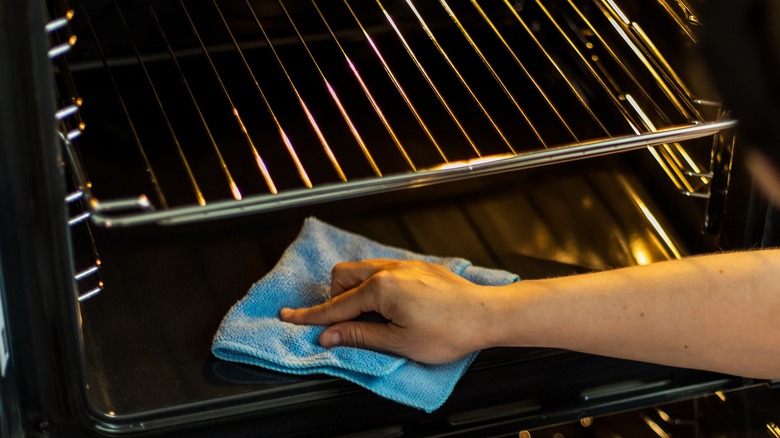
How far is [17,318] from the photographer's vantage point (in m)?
0.83

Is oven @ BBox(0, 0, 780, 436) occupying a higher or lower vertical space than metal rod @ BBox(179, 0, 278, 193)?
lower

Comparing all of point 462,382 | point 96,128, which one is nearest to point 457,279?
point 462,382

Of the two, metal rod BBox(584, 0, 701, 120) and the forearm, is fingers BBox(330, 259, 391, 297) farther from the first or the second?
metal rod BBox(584, 0, 701, 120)

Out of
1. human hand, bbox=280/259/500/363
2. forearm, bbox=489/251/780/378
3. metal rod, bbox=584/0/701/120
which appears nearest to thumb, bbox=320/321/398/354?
human hand, bbox=280/259/500/363

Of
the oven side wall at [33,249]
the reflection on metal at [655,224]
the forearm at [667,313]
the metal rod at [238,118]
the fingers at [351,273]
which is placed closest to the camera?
the oven side wall at [33,249]

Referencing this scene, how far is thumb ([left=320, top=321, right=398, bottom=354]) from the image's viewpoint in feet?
3.18

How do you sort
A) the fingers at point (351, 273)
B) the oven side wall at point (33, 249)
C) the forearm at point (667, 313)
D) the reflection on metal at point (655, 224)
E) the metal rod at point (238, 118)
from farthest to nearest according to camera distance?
1. the reflection on metal at point (655, 224)
2. the fingers at point (351, 273)
3. the forearm at point (667, 313)
4. the metal rod at point (238, 118)
5. the oven side wall at point (33, 249)

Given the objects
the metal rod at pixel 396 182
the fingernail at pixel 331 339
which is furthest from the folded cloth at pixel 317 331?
the metal rod at pixel 396 182

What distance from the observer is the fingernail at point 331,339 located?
987mm

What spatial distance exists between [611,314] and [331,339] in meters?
0.28

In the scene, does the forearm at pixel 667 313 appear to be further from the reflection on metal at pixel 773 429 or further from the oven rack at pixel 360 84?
the oven rack at pixel 360 84

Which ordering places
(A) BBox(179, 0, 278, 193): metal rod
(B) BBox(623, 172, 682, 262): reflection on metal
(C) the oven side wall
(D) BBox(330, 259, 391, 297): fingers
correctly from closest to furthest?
(C) the oven side wall < (A) BBox(179, 0, 278, 193): metal rod < (D) BBox(330, 259, 391, 297): fingers < (B) BBox(623, 172, 682, 262): reflection on metal

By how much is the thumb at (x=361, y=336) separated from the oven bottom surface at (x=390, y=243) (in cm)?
5

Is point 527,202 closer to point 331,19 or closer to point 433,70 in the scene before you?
point 433,70
